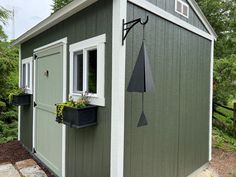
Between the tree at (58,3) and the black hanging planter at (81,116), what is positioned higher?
the tree at (58,3)

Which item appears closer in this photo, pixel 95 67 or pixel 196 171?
pixel 95 67

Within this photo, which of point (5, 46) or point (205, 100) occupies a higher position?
point (5, 46)

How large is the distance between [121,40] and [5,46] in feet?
22.2

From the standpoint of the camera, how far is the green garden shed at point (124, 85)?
2273 mm

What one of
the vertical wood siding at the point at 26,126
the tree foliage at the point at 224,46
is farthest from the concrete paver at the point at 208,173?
the vertical wood siding at the point at 26,126

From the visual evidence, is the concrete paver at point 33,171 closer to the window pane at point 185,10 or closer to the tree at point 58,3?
the window pane at point 185,10

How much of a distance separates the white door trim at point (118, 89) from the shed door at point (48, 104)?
1430 millimetres

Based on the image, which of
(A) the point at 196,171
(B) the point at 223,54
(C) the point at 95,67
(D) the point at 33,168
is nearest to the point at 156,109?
(C) the point at 95,67

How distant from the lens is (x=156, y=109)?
277 cm

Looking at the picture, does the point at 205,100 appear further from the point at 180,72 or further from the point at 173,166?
the point at 173,166

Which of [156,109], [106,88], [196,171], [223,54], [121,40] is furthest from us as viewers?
[223,54]

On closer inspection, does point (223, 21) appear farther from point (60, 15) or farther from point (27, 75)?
point (27, 75)

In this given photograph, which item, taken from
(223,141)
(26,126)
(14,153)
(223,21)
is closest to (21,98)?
(26,126)

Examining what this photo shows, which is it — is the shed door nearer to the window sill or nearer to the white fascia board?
the window sill
